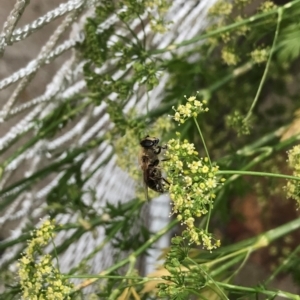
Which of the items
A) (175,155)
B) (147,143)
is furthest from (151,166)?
(175,155)

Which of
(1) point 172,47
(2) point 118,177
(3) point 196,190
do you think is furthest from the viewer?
(2) point 118,177

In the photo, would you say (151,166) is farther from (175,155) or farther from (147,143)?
(175,155)

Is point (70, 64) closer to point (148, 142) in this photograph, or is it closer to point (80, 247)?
point (148, 142)

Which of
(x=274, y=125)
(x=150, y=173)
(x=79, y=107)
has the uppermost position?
(x=274, y=125)

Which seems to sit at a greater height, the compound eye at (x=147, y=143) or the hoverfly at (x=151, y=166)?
the compound eye at (x=147, y=143)

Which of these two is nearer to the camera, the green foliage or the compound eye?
the green foliage

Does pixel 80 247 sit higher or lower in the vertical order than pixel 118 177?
lower

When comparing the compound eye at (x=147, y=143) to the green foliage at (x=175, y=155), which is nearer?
the green foliage at (x=175, y=155)

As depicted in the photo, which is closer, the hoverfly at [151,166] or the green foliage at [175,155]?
the green foliage at [175,155]

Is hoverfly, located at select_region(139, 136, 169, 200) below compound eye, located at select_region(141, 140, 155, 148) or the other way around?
below

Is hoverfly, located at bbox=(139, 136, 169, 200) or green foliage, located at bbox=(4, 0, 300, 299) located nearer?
green foliage, located at bbox=(4, 0, 300, 299)

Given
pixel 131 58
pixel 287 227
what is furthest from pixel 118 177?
pixel 287 227
